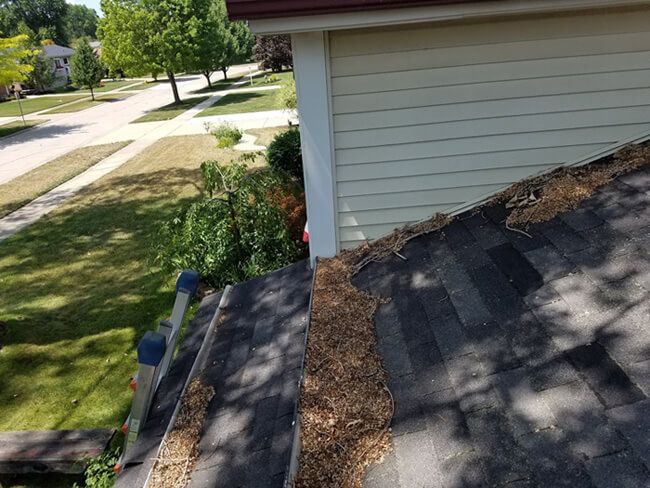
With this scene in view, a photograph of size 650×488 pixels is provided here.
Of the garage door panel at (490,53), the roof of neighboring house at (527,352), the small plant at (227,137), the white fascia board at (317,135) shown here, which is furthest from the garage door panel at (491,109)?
the small plant at (227,137)

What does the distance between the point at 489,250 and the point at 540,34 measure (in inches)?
63.9

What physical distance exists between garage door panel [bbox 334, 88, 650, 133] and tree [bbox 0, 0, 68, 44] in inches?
3233

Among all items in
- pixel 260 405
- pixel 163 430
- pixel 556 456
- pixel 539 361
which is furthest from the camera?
pixel 163 430

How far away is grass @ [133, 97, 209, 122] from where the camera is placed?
25.7 m

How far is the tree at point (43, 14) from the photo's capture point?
7062cm

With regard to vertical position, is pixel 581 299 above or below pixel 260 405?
above

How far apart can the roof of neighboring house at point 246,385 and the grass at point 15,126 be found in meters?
25.6

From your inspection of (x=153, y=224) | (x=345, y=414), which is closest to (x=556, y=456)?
(x=345, y=414)

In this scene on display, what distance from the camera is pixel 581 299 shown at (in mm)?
2549

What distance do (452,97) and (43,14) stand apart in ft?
302

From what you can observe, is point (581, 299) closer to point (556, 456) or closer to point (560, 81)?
point (556, 456)

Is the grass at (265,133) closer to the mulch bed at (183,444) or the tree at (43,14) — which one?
the mulch bed at (183,444)

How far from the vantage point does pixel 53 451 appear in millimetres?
4281

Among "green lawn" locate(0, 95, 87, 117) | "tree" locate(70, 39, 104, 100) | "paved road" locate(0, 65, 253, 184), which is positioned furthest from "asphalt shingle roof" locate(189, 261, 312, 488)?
"tree" locate(70, 39, 104, 100)
